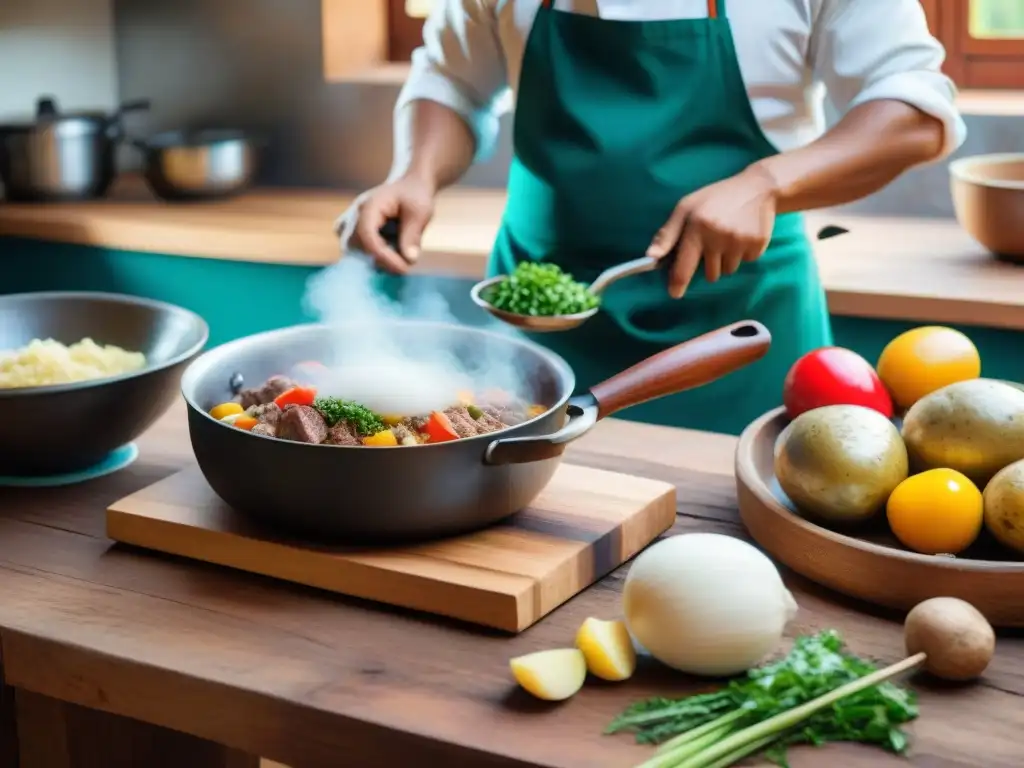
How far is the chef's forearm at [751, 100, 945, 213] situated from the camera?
6.05ft

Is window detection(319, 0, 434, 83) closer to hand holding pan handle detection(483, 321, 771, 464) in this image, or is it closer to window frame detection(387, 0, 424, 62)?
window frame detection(387, 0, 424, 62)

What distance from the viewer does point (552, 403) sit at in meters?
1.39

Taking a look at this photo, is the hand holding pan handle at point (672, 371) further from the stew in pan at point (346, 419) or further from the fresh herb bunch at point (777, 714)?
the fresh herb bunch at point (777, 714)

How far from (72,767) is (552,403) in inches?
23.4

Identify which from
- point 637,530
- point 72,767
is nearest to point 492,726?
point 637,530

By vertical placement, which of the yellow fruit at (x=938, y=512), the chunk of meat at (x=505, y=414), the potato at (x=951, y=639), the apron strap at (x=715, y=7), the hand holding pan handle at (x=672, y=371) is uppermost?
the apron strap at (x=715, y=7)

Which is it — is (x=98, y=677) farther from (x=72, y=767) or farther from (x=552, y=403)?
(x=552, y=403)

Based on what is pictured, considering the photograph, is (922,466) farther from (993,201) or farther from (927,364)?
(993,201)

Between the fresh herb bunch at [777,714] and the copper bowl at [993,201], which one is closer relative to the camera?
the fresh herb bunch at [777,714]

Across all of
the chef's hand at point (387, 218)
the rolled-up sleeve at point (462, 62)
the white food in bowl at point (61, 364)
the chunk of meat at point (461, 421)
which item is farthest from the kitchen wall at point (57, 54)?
the chunk of meat at point (461, 421)

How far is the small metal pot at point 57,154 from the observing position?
10.6 feet

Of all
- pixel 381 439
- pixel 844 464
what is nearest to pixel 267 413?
pixel 381 439

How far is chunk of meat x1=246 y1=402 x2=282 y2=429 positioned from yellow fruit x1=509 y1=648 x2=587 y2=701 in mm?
364

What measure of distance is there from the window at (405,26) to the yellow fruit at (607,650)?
8.81ft
